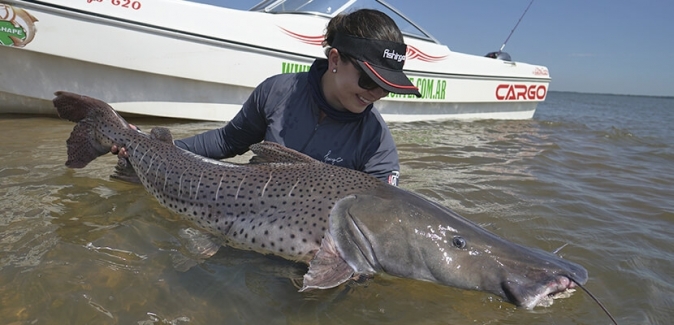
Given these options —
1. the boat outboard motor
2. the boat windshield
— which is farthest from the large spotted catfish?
the boat outboard motor

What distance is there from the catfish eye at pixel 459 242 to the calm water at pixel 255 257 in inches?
15.2

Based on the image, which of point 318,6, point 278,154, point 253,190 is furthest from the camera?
point 318,6

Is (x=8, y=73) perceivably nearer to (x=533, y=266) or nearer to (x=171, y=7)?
(x=171, y=7)

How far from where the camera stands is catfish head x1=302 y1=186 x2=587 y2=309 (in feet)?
6.70

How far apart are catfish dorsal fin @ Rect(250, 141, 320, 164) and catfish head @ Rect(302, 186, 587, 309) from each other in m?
0.46

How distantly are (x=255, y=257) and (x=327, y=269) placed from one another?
0.73m

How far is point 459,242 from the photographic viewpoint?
223 cm

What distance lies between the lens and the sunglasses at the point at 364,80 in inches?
101

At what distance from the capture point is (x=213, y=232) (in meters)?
2.79

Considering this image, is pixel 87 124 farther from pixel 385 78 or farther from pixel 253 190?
pixel 385 78

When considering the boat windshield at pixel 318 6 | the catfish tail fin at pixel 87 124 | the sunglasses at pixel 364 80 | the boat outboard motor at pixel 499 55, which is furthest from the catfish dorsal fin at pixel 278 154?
the boat outboard motor at pixel 499 55

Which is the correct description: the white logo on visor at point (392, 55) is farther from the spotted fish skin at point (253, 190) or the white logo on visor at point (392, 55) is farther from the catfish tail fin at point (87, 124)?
the catfish tail fin at point (87, 124)

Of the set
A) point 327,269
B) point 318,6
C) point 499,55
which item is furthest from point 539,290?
point 499,55

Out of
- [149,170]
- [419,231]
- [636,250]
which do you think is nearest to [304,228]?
[419,231]
